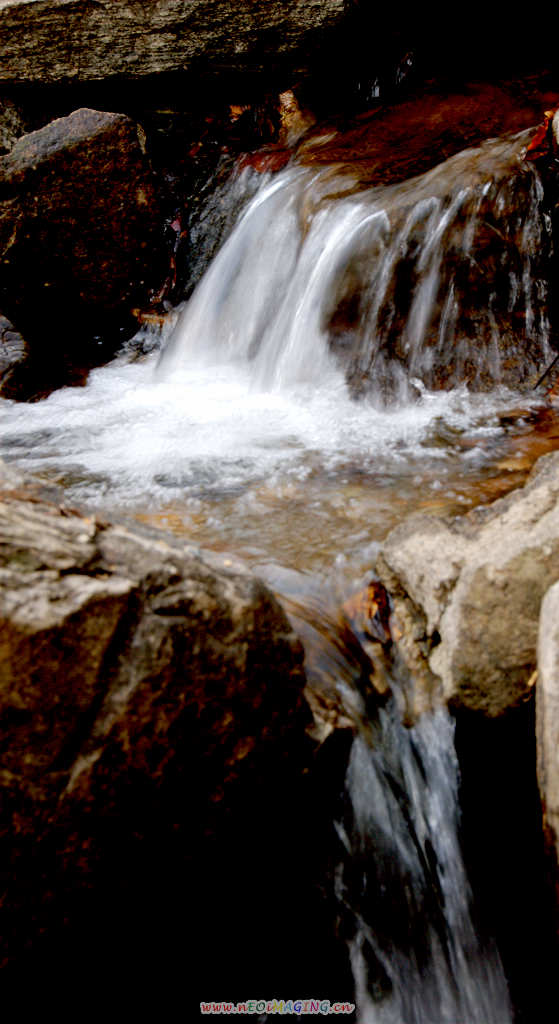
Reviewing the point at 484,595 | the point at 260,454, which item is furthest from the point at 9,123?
the point at 484,595

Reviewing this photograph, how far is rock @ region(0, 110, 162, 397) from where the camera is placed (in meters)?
6.16

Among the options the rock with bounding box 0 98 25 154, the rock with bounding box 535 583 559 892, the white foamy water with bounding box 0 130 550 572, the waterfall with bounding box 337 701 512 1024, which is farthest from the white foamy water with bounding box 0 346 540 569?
the rock with bounding box 0 98 25 154

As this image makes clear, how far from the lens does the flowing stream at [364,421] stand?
224 cm

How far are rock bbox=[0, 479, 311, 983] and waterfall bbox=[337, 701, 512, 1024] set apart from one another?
0.39 metres

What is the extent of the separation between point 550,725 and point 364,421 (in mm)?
3219

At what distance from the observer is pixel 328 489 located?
12.8ft

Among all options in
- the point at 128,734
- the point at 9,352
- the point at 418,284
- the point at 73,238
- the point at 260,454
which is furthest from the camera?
the point at 9,352

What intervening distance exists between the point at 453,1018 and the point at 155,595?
5.42 ft

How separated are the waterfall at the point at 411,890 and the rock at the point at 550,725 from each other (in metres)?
0.47

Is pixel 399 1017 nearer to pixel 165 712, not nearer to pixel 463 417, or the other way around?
pixel 165 712

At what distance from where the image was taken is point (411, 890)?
224cm

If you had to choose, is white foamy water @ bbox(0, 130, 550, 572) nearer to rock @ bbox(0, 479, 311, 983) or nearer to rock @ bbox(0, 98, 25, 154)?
rock @ bbox(0, 479, 311, 983)

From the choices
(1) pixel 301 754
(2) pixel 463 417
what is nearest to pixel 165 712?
(1) pixel 301 754

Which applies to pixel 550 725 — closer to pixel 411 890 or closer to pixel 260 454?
pixel 411 890
